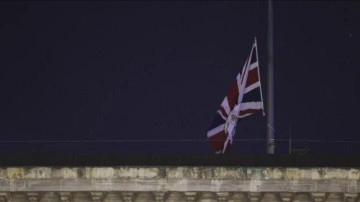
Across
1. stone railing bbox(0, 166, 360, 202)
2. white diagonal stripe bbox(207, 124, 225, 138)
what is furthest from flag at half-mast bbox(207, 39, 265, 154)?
stone railing bbox(0, 166, 360, 202)

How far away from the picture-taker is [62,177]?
1486cm

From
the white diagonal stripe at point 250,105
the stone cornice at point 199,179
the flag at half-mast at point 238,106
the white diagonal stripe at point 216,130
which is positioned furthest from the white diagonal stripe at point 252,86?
the stone cornice at point 199,179

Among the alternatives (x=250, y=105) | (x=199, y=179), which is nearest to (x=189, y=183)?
(x=199, y=179)

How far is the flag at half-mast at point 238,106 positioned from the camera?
1755 cm

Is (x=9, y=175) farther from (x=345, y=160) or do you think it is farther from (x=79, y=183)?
(x=345, y=160)

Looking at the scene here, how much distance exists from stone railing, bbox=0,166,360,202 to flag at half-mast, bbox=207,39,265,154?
8.70 feet

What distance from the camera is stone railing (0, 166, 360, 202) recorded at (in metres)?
14.7

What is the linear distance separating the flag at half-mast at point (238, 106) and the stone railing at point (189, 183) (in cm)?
265

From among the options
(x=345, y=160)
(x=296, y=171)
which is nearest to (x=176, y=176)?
(x=296, y=171)

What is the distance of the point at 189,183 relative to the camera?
14742 millimetres

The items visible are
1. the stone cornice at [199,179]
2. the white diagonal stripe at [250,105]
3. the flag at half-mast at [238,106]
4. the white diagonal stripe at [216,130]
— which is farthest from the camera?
the white diagonal stripe at [216,130]

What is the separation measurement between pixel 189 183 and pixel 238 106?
3.43 m

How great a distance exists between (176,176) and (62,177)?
208 centimetres

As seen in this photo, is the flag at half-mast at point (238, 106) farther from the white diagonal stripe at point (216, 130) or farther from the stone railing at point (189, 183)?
the stone railing at point (189, 183)
